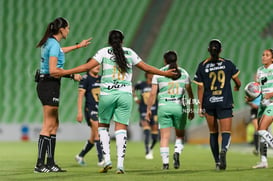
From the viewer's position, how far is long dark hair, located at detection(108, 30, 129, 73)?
840cm

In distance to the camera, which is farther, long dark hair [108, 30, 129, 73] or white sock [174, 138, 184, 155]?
white sock [174, 138, 184, 155]

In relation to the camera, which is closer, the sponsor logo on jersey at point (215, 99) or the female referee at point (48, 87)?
the female referee at point (48, 87)

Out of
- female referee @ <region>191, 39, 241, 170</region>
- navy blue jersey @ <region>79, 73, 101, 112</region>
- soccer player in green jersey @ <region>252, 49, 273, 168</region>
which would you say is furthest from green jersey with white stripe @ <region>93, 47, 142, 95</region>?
navy blue jersey @ <region>79, 73, 101, 112</region>

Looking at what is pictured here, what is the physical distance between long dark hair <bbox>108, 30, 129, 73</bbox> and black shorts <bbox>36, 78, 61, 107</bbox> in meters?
1.04

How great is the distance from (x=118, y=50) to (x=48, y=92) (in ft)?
3.86

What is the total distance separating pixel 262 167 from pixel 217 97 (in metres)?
1.45

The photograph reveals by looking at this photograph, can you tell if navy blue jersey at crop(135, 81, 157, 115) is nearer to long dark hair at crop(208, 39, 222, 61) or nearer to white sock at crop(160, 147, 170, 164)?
white sock at crop(160, 147, 170, 164)

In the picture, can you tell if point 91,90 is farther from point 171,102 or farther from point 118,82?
point 118,82

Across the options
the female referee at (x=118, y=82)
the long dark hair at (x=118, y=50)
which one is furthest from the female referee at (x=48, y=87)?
the long dark hair at (x=118, y=50)

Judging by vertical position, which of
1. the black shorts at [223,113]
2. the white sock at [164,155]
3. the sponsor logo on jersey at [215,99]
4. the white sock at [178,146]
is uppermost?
the sponsor logo on jersey at [215,99]

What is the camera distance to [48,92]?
28.9ft

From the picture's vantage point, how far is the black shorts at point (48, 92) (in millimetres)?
8797

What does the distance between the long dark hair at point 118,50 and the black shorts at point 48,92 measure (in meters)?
1.04

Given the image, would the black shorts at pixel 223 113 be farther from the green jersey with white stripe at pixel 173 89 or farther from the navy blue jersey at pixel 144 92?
the navy blue jersey at pixel 144 92
